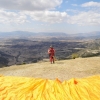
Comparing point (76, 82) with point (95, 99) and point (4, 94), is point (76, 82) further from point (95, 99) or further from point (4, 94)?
point (4, 94)

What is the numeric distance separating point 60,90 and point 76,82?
62.2 inches

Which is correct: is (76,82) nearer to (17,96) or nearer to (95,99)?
(95,99)

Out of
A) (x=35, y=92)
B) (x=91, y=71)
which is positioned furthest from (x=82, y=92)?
(x=91, y=71)

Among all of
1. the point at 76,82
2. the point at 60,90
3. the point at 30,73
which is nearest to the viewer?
the point at 60,90

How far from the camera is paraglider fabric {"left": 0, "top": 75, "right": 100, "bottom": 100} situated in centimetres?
1024

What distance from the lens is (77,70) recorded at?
19344mm

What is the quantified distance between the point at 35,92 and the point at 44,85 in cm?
85

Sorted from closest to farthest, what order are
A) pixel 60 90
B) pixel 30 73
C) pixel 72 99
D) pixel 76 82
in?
pixel 72 99 → pixel 60 90 → pixel 76 82 → pixel 30 73

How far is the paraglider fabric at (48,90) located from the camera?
10.2m

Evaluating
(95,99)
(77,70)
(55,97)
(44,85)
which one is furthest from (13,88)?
(77,70)

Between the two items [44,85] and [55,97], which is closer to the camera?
[55,97]

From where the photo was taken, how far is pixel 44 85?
37.0ft

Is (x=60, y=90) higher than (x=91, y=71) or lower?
higher

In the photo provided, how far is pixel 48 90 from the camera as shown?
426 inches
